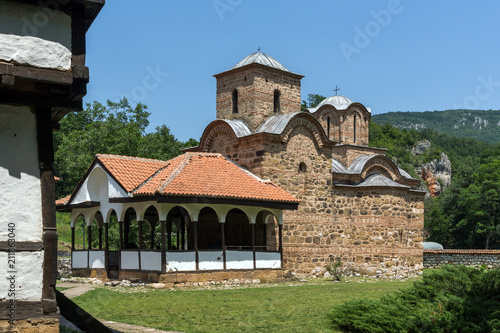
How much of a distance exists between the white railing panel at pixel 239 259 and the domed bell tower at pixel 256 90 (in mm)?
5333

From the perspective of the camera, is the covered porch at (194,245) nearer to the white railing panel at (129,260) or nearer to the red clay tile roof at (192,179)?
the white railing panel at (129,260)

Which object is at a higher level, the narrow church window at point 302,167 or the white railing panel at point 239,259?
the narrow church window at point 302,167

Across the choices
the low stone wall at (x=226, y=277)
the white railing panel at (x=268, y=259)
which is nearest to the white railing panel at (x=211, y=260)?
the low stone wall at (x=226, y=277)

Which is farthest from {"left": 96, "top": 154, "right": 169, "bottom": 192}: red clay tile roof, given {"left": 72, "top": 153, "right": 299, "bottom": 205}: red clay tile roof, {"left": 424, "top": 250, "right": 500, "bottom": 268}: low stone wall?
{"left": 424, "top": 250, "right": 500, "bottom": 268}: low stone wall

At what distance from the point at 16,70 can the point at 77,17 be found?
109cm

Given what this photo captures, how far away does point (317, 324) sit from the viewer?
9305 mm

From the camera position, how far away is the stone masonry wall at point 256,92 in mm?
20906

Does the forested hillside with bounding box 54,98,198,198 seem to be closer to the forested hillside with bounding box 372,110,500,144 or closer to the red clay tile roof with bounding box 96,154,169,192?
the red clay tile roof with bounding box 96,154,169,192

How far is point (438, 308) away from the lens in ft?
25.6

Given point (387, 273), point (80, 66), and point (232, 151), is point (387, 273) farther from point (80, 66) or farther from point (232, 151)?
point (80, 66)

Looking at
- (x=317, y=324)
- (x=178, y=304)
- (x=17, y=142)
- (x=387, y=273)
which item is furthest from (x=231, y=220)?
(x=17, y=142)

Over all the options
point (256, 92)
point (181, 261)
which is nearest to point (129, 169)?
point (181, 261)

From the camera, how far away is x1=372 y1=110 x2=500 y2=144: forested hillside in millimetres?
113512

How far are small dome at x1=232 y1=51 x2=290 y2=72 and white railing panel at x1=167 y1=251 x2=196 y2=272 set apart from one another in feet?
26.4
